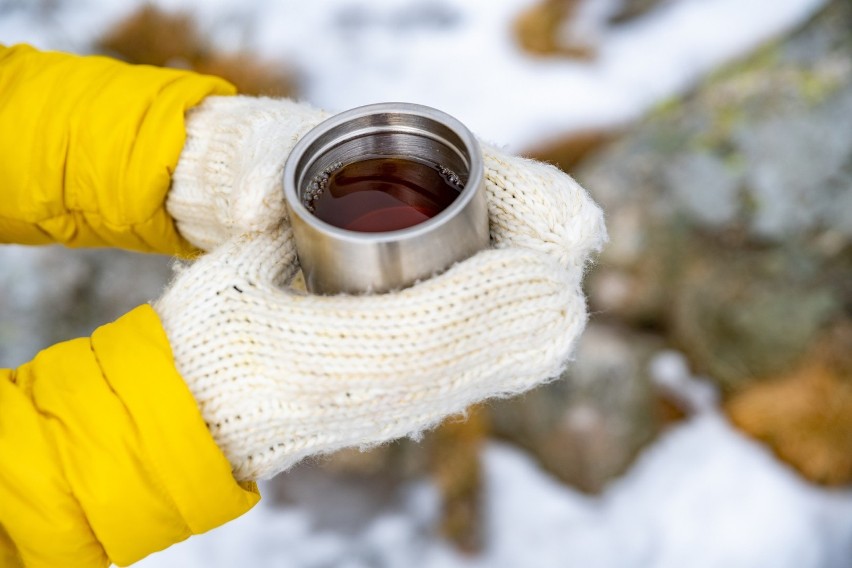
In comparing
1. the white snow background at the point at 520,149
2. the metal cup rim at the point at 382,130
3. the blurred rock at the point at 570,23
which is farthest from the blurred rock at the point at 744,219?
the metal cup rim at the point at 382,130

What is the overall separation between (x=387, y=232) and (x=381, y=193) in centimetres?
10

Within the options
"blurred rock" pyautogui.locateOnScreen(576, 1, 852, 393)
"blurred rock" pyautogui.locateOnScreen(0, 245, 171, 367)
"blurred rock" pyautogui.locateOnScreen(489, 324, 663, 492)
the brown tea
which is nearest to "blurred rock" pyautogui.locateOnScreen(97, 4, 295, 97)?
"blurred rock" pyautogui.locateOnScreen(0, 245, 171, 367)

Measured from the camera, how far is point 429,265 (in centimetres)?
68

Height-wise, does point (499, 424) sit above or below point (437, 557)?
above

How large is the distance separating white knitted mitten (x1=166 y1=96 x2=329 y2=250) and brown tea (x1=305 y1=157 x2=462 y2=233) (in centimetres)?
6

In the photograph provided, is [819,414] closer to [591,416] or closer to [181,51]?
[591,416]

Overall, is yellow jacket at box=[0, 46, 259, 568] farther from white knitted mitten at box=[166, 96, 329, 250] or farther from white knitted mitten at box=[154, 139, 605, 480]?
white knitted mitten at box=[166, 96, 329, 250]

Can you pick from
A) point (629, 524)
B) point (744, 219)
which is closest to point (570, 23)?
point (744, 219)

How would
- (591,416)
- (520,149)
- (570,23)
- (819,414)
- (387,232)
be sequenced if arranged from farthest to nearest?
(570,23), (520,149), (591,416), (819,414), (387,232)

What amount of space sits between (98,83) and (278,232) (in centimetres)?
33

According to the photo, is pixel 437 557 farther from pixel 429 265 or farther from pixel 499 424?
pixel 429 265

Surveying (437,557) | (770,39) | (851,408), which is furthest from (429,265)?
(770,39)

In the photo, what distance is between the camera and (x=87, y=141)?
2.90 ft

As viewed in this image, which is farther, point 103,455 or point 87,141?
point 87,141
